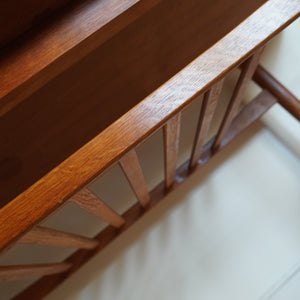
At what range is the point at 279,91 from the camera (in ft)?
3.74

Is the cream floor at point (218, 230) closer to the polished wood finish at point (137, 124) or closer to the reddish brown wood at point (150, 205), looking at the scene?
the reddish brown wood at point (150, 205)

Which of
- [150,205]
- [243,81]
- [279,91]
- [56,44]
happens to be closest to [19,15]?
[56,44]

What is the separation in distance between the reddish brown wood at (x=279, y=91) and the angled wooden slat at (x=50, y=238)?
75 cm

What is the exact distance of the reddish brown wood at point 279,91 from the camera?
3.65ft

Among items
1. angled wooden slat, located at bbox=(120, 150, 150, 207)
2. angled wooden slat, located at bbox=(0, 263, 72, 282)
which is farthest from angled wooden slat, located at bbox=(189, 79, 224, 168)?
angled wooden slat, located at bbox=(0, 263, 72, 282)

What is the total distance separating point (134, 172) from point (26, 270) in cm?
33

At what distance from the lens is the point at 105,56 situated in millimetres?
1052

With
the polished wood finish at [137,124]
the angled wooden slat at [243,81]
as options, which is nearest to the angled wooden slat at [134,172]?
the polished wood finish at [137,124]

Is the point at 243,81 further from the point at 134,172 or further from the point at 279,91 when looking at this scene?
the point at 279,91

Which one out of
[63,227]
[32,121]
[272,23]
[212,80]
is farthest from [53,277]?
[272,23]

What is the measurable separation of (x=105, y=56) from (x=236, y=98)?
17.5 inches

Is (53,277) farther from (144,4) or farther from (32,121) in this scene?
(144,4)

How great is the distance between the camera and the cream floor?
44.1 inches

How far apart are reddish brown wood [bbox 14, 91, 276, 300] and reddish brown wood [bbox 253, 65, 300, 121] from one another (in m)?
0.02
